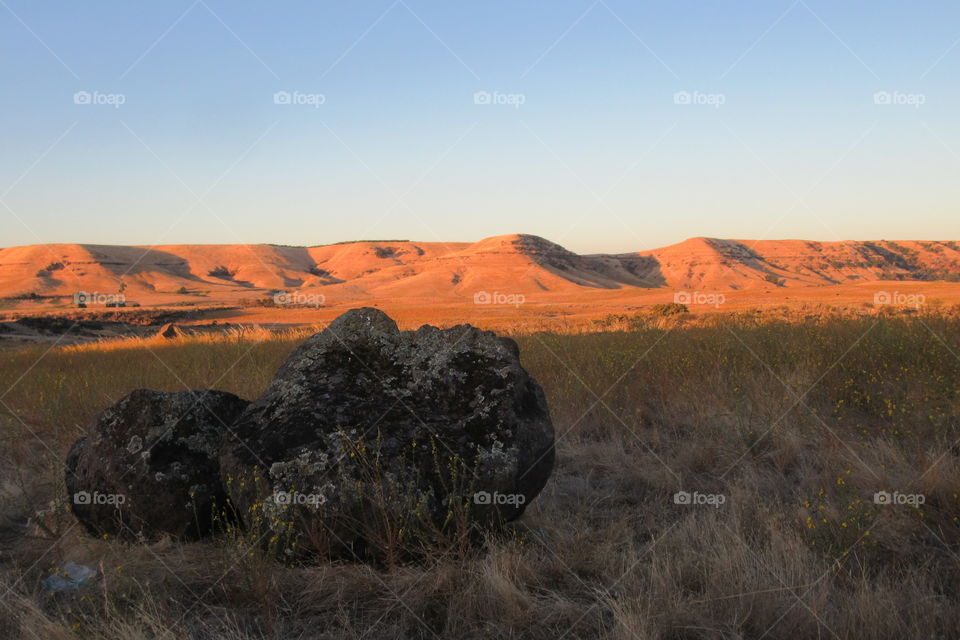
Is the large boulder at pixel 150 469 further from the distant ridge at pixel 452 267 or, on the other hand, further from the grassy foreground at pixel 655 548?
the distant ridge at pixel 452 267

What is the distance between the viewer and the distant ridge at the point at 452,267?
74.3 m

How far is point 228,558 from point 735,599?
2.33m

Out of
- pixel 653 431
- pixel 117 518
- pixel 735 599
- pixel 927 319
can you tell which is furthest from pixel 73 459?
pixel 927 319

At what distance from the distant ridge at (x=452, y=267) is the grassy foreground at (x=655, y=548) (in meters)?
55.5

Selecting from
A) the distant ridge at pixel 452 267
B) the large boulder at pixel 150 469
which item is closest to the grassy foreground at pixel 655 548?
the large boulder at pixel 150 469

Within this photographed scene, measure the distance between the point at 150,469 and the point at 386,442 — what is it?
1387 millimetres

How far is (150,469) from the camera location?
10.6 ft

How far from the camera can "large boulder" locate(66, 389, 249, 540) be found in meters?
3.23

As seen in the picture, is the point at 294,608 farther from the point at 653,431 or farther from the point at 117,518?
the point at 653,431

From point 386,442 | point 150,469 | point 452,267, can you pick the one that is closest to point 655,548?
point 386,442

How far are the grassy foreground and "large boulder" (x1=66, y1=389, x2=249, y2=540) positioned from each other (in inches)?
6.5

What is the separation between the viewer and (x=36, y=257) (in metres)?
89.8

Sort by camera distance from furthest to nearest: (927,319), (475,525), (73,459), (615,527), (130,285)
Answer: (130,285) < (927,319) < (73,459) < (615,527) < (475,525)

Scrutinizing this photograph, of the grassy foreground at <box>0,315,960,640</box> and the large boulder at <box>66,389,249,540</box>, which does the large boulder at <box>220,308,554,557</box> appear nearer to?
the grassy foreground at <box>0,315,960,640</box>
